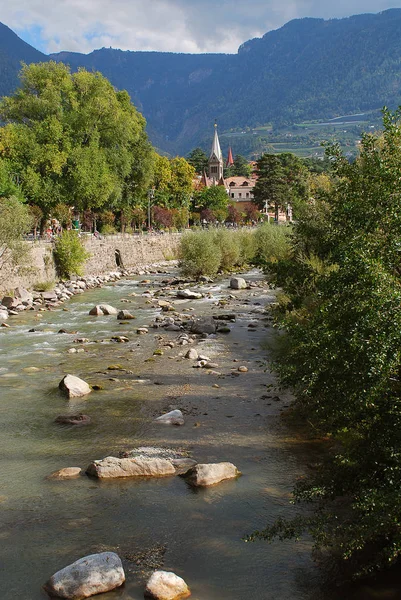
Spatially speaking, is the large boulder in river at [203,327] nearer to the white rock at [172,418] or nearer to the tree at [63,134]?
the white rock at [172,418]

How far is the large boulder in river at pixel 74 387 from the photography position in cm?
1433

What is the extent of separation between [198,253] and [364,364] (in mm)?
35766

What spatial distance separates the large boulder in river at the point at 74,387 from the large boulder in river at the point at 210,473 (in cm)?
538

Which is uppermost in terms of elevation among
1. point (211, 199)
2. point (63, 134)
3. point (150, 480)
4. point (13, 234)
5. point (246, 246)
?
point (63, 134)

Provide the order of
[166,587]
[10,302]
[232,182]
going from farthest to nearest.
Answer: [232,182]
[10,302]
[166,587]

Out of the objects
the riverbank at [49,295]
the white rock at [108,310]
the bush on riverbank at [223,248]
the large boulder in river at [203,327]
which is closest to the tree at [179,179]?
the bush on riverbank at [223,248]

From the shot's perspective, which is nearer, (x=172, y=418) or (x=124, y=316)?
(x=172, y=418)

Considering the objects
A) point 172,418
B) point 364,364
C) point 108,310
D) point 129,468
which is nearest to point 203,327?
point 108,310

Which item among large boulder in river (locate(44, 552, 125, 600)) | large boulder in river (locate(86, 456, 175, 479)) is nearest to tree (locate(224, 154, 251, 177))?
large boulder in river (locate(86, 456, 175, 479))

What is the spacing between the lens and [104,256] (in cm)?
4709

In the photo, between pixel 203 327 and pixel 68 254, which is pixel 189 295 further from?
pixel 68 254

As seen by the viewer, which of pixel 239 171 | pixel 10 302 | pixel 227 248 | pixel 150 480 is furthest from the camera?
pixel 239 171

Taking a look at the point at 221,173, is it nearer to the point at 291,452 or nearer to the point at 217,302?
the point at 217,302

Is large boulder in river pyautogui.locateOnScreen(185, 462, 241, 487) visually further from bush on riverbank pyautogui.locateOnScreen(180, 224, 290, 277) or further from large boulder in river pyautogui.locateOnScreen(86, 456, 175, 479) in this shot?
bush on riverbank pyautogui.locateOnScreen(180, 224, 290, 277)
